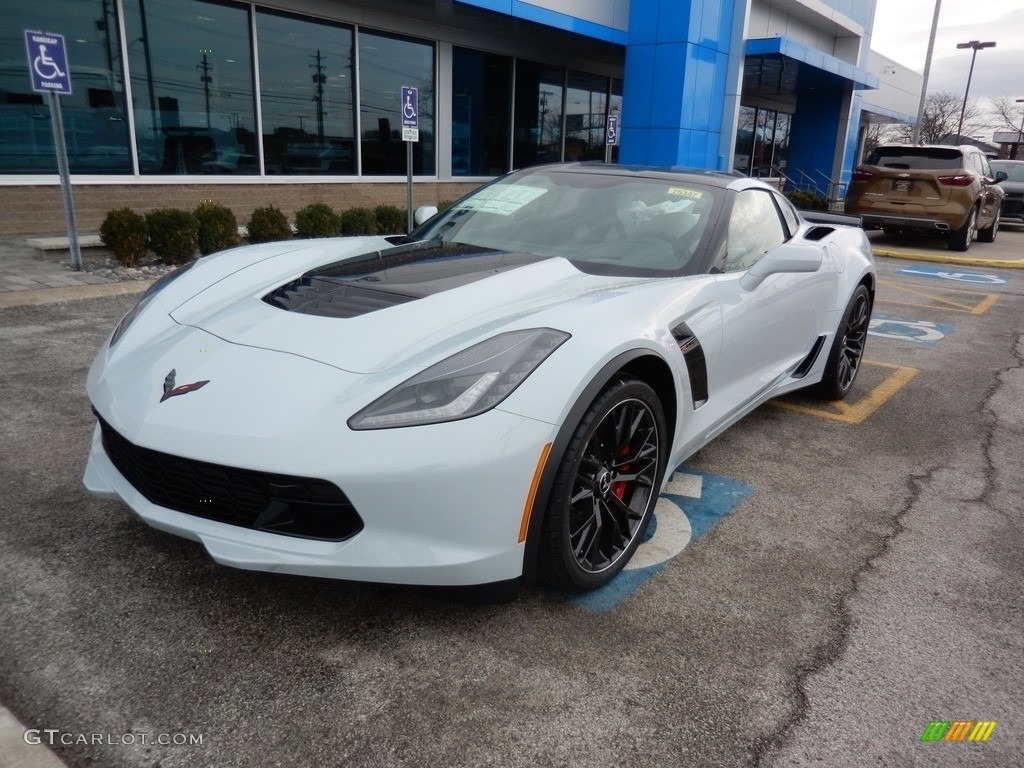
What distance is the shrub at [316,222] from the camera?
31.3 ft

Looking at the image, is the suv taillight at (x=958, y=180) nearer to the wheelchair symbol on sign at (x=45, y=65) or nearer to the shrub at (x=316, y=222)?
the shrub at (x=316, y=222)

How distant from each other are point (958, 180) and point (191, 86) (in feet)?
39.4

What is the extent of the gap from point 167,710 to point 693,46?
51.3ft

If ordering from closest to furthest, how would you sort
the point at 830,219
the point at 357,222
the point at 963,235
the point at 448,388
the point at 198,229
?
the point at 448,388
the point at 830,219
the point at 198,229
the point at 357,222
the point at 963,235

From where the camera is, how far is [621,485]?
2629 millimetres

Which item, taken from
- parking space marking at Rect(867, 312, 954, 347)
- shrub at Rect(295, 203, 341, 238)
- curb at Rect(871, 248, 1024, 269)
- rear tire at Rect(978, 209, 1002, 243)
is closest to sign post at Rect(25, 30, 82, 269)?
shrub at Rect(295, 203, 341, 238)

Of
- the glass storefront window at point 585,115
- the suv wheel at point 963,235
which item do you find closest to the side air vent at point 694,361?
the suv wheel at point 963,235

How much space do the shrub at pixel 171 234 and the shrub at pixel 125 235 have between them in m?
0.11

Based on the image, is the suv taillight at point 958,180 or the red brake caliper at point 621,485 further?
the suv taillight at point 958,180

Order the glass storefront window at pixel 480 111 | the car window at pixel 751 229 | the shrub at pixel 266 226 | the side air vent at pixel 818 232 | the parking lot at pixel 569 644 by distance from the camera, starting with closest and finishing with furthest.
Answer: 1. the parking lot at pixel 569 644
2. the car window at pixel 751 229
3. the side air vent at pixel 818 232
4. the shrub at pixel 266 226
5. the glass storefront window at pixel 480 111

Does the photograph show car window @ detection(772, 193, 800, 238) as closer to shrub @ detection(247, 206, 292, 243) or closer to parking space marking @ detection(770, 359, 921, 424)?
parking space marking @ detection(770, 359, 921, 424)

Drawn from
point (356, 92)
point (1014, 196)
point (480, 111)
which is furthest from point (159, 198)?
point (1014, 196)

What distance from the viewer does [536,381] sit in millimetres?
2172

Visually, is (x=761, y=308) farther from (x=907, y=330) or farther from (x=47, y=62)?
(x=47, y=62)
